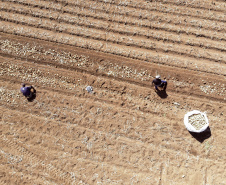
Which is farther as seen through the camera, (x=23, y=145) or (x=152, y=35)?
(x=152, y=35)

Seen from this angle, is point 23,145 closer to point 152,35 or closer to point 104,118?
point 104,118

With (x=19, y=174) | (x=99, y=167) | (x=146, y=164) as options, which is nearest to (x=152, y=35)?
(x=146, y=164)

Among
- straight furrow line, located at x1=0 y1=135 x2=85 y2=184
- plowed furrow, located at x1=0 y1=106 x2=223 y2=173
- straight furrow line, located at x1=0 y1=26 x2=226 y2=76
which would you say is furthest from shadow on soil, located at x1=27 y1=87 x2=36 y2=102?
straight furrow line, located at x1=0 y1=26 x2=226 y2=76

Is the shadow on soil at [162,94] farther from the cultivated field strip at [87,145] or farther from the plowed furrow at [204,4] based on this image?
the plowed furrow at [204,4]

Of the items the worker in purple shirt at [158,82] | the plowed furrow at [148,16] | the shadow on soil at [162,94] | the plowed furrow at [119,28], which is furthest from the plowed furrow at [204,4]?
the shadow on soil at [162,94]

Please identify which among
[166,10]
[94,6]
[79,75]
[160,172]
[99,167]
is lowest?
[160,172]

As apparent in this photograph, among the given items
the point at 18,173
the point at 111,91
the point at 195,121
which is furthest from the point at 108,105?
the point at 18,173
